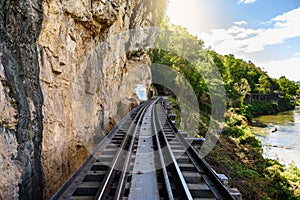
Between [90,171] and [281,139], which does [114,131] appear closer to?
[90,171]

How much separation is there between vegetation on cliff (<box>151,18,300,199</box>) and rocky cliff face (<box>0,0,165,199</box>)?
7.58 metres

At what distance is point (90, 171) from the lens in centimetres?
509

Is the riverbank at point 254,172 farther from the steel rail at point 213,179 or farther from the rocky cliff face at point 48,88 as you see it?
the rocky cliff face at point 48,88

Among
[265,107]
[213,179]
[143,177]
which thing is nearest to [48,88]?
[143,177]

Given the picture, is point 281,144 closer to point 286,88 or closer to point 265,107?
point 265,107

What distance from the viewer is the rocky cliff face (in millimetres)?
3486

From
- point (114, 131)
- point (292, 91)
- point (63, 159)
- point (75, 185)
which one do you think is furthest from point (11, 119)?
point (292, 91)

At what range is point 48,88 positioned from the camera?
523cm

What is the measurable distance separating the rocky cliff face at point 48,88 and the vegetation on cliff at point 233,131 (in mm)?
7578

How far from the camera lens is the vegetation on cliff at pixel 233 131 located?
11.7 metres

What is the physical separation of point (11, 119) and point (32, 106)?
636mm

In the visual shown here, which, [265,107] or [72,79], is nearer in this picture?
[72,79]

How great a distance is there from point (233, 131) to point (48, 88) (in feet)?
70.6

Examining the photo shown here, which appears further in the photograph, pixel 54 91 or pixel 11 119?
pixel 54 91
